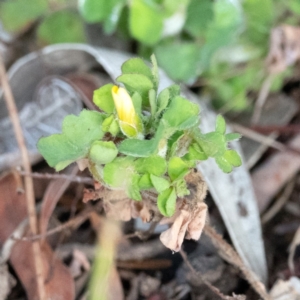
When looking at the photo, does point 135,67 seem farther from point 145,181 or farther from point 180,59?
point 180,59

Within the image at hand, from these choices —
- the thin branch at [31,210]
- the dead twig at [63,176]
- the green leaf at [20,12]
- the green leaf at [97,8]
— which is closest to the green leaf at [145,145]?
the dead twig at [63,176]

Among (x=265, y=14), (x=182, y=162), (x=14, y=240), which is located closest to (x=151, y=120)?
(x=182, y=162)

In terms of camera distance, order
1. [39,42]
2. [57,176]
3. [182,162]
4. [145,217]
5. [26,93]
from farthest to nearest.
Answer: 1. [39,42]
2. [26,93]
3. [57,176]
4. [145,217]
5. [182,162]

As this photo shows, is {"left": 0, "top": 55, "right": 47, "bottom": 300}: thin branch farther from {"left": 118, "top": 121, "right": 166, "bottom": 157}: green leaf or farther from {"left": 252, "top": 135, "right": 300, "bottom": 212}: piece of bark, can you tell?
{"left": 252, "top": 135, "right": 300, "bottom": 212}: piece of bark

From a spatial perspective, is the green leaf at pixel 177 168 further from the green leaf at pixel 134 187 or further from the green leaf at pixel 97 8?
the green leaf at pixel 97 8

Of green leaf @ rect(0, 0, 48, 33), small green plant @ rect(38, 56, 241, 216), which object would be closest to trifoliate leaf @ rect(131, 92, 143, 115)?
small green plant @ rect(38, 56, 241, 216)

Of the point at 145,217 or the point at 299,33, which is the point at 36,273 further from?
the point at 299,33
